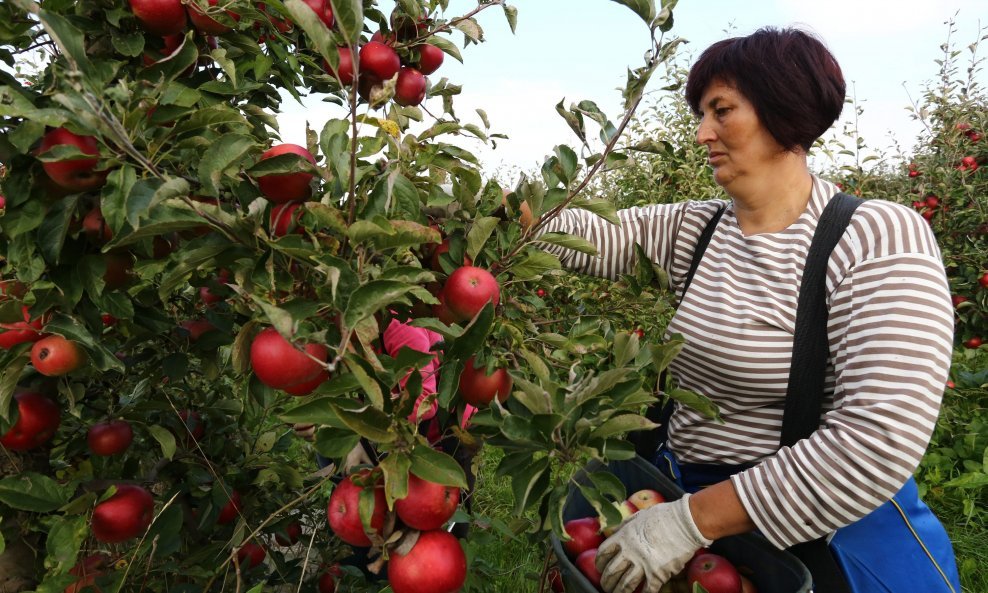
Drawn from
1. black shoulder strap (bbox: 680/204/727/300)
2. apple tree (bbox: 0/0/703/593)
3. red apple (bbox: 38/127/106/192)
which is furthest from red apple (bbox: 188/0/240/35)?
black shoulder strap (bbox: 680/204/727/300)

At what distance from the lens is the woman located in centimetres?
119

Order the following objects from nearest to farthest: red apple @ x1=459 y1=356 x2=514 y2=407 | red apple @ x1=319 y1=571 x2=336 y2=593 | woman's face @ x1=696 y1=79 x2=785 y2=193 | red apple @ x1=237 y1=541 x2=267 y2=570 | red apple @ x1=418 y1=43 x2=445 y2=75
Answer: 1. red apple @ x1=459 y1=356 x2=514 y2=407
2. red apple @ x1=418 y1=43 x2=445 y2=75
3. woman's face @ x1=696 y1=79 x2=785 y2=193
4. red apple @ x1=237 y1=541 x2=267 y2=570
5. red apple @ x1=319 y1=571 x2=336 y2=593

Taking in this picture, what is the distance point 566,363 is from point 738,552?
520mm

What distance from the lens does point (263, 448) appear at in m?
1.83

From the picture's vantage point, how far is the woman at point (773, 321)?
119 cm

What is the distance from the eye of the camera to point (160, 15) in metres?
0.98

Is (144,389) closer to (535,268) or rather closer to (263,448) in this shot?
(263,448)

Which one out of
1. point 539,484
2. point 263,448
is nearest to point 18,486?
point 263,448

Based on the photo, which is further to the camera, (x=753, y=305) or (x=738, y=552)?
(x=753, y=305)

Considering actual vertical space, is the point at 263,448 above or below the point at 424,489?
below

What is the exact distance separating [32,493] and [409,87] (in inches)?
38.6

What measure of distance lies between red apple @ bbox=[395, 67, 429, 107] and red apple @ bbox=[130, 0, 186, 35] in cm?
38

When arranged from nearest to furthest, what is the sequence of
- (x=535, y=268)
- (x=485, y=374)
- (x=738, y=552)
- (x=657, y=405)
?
(x=485, y=374) < (x=535, y=268) < (x=738, y=552) < (x=657, y=405)

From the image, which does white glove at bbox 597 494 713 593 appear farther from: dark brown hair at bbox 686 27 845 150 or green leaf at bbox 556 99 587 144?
dark brown hair at bbox 686 27 845 150
